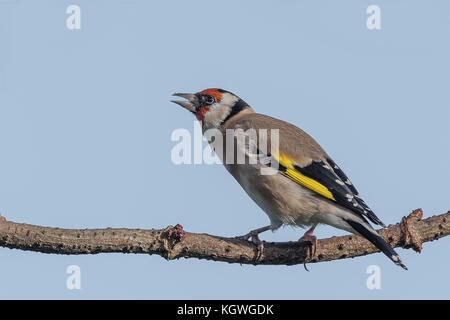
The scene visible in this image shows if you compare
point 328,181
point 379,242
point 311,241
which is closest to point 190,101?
point 328,181

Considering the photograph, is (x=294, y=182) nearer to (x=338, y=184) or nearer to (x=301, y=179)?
(x=301, y=179)

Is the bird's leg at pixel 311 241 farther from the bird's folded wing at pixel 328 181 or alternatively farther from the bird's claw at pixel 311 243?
the bird's folded wing at pixel 328 181

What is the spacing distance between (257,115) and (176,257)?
269 cm

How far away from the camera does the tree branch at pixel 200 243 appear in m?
4.41

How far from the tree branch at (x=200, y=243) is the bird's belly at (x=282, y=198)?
0.39 meters

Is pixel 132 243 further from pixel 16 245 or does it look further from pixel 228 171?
pixel 228 171

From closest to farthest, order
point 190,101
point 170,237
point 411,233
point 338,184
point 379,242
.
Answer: point 170,237 < point 379,242 < point 411,233 < point 338,184 < point 190,101

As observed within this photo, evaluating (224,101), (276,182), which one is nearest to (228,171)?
(276,182)

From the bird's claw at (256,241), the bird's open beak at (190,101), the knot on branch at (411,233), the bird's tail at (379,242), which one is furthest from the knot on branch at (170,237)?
the bird's open beak at (190,101)

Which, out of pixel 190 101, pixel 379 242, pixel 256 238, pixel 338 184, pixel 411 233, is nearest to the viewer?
pixel 379 242

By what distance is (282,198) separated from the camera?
5.77 metres

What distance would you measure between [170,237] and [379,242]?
1926 mm

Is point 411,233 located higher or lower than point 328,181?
lower

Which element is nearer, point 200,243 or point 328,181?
point 200,243
